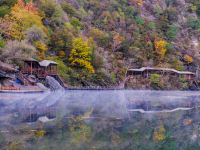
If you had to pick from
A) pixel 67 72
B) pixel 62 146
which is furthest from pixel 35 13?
pixel 62 146

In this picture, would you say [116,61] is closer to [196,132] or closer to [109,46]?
[109,46]

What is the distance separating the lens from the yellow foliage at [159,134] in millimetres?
13545

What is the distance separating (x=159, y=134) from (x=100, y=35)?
51137 mm

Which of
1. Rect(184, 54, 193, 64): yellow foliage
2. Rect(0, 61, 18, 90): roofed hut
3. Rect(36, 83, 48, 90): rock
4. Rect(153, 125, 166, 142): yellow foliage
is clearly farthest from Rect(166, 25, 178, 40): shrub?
Rect(153, 125, 166, 142): yellow foliage

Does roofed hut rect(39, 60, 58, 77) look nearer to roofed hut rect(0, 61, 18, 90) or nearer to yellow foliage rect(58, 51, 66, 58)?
roofed hut rect(0, 61, 18, 90)

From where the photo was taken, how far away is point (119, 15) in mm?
75875

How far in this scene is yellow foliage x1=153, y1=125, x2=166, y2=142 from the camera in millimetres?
13545

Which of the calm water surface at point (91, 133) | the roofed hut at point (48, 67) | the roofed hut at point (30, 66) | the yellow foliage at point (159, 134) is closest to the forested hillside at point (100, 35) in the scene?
the roofed hut at point (30, 66)

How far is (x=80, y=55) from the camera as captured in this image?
171 feet

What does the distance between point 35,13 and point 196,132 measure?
140 ft

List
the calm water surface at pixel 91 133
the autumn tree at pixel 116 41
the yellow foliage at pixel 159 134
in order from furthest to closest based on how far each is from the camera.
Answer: the autumn tree at pixel 116 41, the yellow foliage at pixel 159 134, the calm water surface at pixel 91 133

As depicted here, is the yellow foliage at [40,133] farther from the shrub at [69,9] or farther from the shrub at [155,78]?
the shrub at [69,9]

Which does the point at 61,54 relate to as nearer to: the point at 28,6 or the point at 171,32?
the point at 28,6

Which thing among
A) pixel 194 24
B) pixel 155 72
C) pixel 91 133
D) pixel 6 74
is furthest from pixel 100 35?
pixel 91 133
